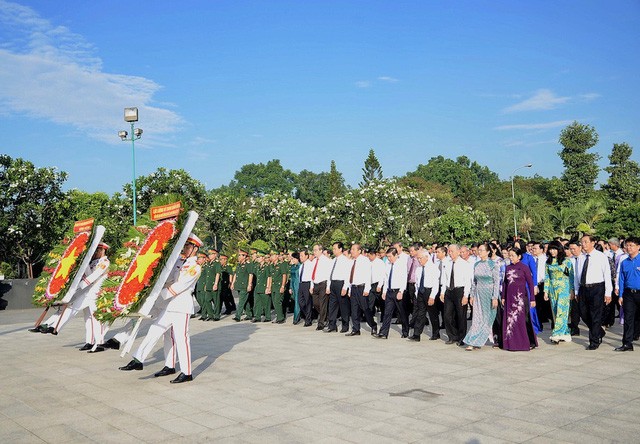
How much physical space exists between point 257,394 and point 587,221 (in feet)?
121

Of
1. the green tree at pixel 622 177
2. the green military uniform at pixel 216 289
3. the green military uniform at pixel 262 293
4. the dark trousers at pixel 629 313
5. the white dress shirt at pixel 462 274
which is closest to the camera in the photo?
the dark trousers at pixel 629 313

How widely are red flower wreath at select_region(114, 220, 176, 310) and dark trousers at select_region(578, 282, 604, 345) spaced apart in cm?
659

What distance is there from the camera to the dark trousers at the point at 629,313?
939 cm

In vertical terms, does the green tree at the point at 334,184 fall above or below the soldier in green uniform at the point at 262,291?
above

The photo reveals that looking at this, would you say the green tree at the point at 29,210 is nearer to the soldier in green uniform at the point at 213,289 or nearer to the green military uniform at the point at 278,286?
the soldier in green uniform at the point at 213,289

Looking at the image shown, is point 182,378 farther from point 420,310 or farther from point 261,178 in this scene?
point 261,178

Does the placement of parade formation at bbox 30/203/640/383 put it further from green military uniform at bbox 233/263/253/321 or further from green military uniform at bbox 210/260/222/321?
green military uniform at bbox 210/260/222/321

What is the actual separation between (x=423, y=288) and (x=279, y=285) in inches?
187

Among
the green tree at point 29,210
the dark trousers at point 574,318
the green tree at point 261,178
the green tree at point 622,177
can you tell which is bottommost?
the dark trousers at point 574,318

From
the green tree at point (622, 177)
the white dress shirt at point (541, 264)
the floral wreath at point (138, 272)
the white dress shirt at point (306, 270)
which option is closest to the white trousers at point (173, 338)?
the floral wreath at point (138, 272)

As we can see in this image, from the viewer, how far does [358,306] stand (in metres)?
12.6

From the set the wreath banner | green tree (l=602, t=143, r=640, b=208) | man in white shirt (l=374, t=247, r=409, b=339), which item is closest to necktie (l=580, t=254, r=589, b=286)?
man in white shirt (l=374, t=247, r=409, b=339)

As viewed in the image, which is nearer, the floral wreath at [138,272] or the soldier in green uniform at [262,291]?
the floral wreath at [138,272]

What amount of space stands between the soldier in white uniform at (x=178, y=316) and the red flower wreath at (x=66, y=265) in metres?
3.42
